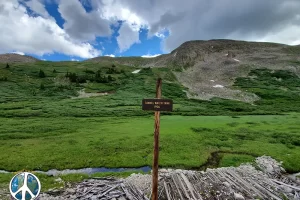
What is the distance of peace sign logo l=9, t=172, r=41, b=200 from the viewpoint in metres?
11.2

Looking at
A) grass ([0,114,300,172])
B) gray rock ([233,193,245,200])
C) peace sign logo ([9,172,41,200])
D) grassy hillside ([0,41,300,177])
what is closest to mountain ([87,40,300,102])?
grassy hillside ([0,41,300,177])

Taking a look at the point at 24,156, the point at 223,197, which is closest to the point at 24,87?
the point at 24,156

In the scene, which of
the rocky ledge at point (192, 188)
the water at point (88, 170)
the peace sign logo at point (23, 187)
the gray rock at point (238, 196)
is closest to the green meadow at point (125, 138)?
the water at point (88, 170)

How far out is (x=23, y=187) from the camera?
1130 centimetres

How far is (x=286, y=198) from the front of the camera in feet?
64.0

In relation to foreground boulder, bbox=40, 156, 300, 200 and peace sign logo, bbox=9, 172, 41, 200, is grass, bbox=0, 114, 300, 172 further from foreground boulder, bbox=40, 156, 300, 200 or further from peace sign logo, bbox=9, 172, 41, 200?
peace sign logo, bbox=9, 172, 41, 200

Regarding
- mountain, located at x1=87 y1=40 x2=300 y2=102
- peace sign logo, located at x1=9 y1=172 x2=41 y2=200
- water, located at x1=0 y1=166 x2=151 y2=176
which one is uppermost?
mountain, located at x1=87 y1=40 x2=300 y2=102

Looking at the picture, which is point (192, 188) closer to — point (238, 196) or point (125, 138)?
point (238, 196)

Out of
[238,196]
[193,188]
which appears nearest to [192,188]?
[193,188]

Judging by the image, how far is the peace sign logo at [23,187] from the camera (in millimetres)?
11164

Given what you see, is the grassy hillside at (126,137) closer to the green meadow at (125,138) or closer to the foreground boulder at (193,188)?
the green meadow at (125,138)

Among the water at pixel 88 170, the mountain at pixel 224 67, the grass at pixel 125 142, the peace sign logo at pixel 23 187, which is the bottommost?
the water at pixel 88 170

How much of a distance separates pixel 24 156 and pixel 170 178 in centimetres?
2232

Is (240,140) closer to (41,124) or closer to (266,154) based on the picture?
(266,154)
